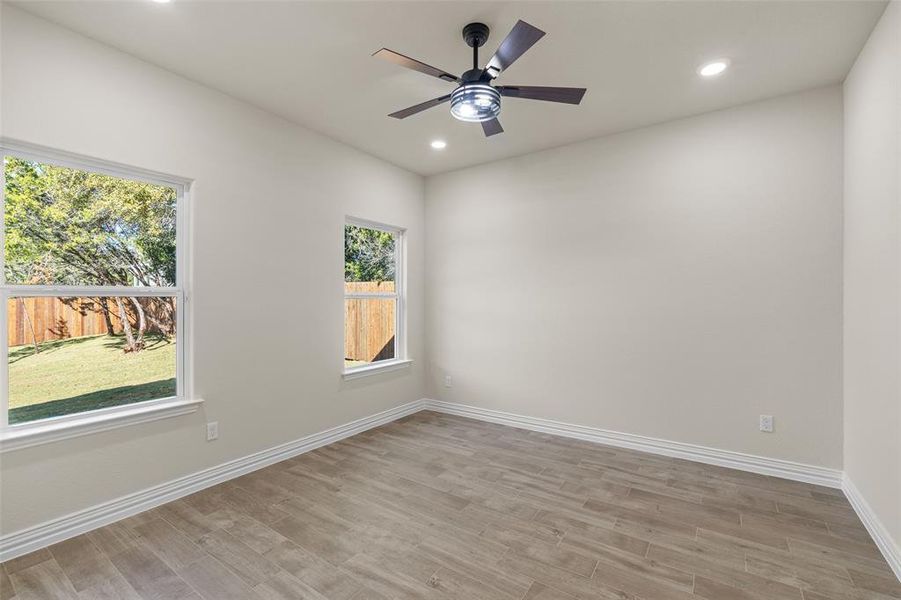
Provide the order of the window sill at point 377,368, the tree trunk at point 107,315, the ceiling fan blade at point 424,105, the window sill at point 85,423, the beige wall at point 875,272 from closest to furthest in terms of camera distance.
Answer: the beige wall at point 875,272, the window sill at point 85,423, the ceiling fan blade at point 424,105, the tree trunk at point 107,315, the window sill at point 377,368

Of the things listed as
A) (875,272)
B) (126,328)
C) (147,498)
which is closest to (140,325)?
(126,328)

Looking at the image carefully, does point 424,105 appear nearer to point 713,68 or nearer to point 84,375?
point 713,68

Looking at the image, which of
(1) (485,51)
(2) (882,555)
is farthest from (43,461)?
(2) (882,555)

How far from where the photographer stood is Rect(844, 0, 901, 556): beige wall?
208 cm

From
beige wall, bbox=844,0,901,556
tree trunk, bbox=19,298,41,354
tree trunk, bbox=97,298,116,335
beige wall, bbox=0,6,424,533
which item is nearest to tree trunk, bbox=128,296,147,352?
tree trunk, bbox=97,298,116,335

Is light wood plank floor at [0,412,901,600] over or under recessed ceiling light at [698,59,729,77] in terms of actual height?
under

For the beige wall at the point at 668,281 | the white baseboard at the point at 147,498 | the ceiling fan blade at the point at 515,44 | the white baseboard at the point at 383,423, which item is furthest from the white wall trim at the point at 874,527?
the white baseboard at the point at 147,498

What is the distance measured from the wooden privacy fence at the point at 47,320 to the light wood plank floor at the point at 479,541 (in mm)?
1155

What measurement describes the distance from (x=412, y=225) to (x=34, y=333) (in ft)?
11.2

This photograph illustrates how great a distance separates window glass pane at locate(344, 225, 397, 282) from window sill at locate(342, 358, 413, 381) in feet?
3.01

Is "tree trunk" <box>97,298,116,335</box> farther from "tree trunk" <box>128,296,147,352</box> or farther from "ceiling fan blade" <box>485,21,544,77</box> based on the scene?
"ceiling fan blade" <box>485,21,544,77</box>

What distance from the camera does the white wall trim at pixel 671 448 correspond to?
3045mm

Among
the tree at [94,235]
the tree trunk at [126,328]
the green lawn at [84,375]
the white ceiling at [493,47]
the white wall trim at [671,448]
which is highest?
the white ceiling at [493,47]

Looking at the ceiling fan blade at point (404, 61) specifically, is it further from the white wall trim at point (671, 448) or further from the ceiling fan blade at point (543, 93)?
the white wall trim at point (671, 448)
